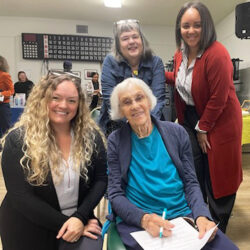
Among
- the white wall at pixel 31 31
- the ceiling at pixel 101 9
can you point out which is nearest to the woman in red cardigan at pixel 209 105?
the ceiling at pixel 101 9

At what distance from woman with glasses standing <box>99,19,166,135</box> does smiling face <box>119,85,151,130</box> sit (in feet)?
1.25

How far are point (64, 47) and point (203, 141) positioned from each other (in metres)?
5.25

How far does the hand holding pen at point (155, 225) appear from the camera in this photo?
1003 millimetres

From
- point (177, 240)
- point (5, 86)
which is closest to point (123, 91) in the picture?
point (177, 240)

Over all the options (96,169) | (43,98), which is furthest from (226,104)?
(43,98)

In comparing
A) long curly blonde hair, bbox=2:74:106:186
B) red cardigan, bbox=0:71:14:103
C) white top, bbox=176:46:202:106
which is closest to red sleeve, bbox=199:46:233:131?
white top, bbox=176:46:202:106

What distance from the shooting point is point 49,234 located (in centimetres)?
118

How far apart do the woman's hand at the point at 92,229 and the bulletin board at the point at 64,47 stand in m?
5.46

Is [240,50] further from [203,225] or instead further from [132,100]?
[203,225]

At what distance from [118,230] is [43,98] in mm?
733

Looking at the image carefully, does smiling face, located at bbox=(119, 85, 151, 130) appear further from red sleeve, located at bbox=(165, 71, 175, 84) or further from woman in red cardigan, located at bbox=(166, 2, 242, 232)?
red sleeve, located at bbox=(165, 71, 175, 84)

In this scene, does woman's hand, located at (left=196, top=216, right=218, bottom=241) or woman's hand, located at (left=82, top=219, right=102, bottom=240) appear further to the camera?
woman's hand, located at (left=82, top=219, right=102, bottom=240)

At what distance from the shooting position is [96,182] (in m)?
1.28

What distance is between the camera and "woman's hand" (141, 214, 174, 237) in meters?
1.00
